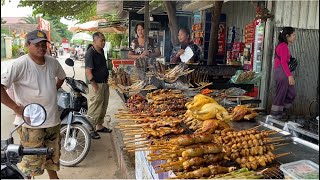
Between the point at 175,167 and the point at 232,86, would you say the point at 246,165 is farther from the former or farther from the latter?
the point at 232,86

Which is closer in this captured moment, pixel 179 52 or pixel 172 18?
pixel 179 52

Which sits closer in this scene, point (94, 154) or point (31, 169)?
point (31, 169)

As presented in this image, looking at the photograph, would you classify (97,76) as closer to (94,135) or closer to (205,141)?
(94,135)

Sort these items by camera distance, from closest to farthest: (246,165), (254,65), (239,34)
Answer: (246,165) < (254,65) < (239,34)

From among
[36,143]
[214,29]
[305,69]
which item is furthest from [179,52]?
[36,143]

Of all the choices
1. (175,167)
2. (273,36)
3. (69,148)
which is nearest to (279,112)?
(273,36)

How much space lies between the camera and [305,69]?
6.68 m

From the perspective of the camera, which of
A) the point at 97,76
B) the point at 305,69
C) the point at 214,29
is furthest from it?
the point at 214,29

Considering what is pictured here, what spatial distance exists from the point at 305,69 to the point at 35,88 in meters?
5.46

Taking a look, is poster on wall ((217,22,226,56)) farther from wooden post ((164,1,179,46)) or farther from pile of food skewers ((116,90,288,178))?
pile of food skewers ((116,90,288,178))

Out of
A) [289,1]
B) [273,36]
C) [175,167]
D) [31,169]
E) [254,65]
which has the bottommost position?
[31,169]

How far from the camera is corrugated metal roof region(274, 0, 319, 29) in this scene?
6.10 meters

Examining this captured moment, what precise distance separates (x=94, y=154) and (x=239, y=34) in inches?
273

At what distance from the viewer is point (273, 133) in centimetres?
300
